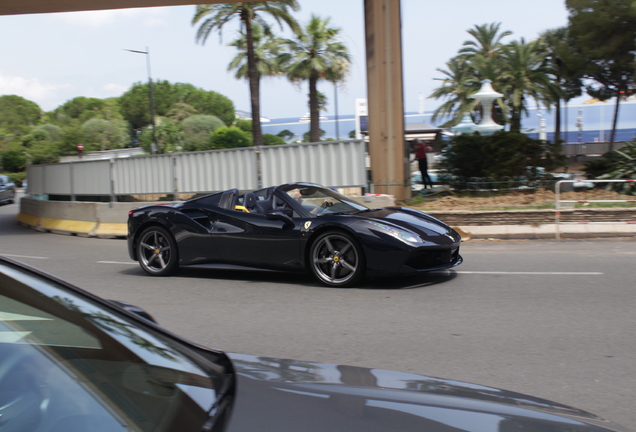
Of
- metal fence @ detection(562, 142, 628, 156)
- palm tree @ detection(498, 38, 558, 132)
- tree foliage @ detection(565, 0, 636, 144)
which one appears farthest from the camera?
metal fence @ detection(562, 142, 628, 156)

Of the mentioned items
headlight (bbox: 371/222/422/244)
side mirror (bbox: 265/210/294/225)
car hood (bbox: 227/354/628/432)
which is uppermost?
side mirror (bbox: 265/210/294/225)

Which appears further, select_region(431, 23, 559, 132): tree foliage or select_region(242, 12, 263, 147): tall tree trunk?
select_region(431, 23, 559, 132): tree foliage

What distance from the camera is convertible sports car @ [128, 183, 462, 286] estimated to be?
6.71 m

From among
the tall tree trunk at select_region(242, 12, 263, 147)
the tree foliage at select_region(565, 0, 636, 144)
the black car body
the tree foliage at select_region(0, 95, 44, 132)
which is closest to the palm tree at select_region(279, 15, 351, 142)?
the tall tree trunk at select_region(242, 12, 263, 147)

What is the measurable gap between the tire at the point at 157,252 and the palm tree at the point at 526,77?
36.3 metres

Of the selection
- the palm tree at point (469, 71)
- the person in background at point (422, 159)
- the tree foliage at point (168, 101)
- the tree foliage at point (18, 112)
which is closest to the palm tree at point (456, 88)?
the palm tree at point (469, 71)

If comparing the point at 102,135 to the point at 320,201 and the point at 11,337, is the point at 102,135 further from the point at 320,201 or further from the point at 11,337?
the point at 11,337

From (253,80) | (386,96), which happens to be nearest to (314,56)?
(253,80)

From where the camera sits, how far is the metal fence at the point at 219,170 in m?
12.8

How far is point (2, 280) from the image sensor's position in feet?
6.63

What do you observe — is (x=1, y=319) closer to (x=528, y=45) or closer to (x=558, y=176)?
(x=558, y=176)

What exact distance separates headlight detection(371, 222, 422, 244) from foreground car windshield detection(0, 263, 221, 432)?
4659 millimetres

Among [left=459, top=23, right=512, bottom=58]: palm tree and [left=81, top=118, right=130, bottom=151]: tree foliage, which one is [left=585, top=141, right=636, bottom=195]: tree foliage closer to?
[left=459, top=23, right=512, bottom=58]: palm tree

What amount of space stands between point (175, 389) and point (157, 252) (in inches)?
267
